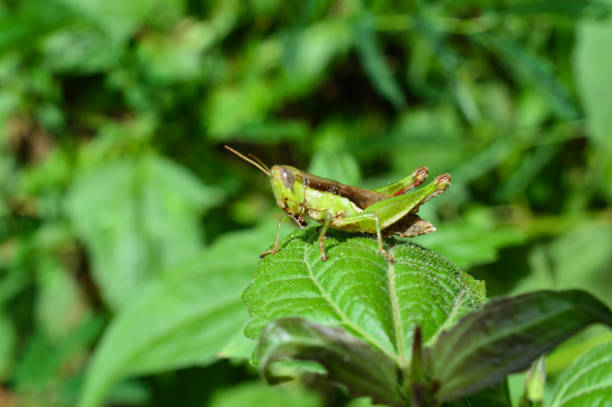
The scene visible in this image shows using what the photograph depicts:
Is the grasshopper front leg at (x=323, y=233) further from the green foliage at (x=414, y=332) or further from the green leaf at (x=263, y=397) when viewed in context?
the green leaf at (x=263, y=397)

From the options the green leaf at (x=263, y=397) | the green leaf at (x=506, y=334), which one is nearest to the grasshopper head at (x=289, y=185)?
the green leaf at (x=506, y=334)

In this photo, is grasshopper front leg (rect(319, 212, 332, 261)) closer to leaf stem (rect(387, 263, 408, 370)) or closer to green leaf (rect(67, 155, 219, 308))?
leaf stem (rect(387, 263, 408, 370))

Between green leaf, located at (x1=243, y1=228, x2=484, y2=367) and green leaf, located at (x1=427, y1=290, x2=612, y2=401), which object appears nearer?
green leaf, located at (x1=427, y1=290, x2=612, y2=401)

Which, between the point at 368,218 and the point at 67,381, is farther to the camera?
the point at 67,381

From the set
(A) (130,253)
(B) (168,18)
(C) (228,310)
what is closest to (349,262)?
(C) (228,310)

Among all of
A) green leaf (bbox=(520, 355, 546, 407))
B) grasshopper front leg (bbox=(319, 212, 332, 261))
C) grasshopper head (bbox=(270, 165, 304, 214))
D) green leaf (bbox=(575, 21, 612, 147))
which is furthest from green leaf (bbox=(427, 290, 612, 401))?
green leaf (bbox=(575, 21, 612, 147))

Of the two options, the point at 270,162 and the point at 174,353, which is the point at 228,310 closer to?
the point at 174,353
